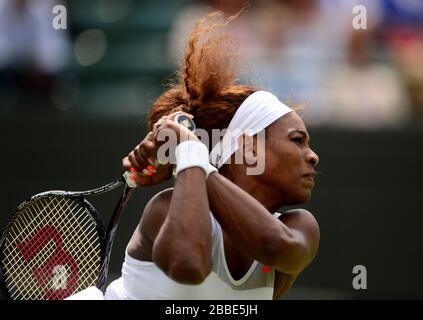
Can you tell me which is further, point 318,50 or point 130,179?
point 318,50

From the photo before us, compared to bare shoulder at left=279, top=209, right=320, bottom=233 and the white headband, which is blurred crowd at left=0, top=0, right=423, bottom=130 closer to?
the white headband

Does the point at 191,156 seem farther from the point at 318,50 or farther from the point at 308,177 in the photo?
the point at 318,50

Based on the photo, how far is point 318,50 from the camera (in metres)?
7.22

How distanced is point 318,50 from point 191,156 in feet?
13.8

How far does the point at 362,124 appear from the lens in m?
6.92

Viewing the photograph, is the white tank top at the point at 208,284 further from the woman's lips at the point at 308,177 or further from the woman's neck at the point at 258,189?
the woman's lips at the point at 308,177

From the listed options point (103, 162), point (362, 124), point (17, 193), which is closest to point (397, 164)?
point (362, 124)

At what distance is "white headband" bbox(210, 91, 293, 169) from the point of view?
3.47m

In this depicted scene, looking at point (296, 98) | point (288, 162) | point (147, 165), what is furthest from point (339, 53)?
point (147, 165)

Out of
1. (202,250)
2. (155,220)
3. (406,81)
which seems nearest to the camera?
(202,250)

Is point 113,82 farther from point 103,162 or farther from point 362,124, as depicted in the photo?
point 362,124

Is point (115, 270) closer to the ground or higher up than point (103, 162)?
closer to the ground

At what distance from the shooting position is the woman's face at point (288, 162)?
343 centimetres
